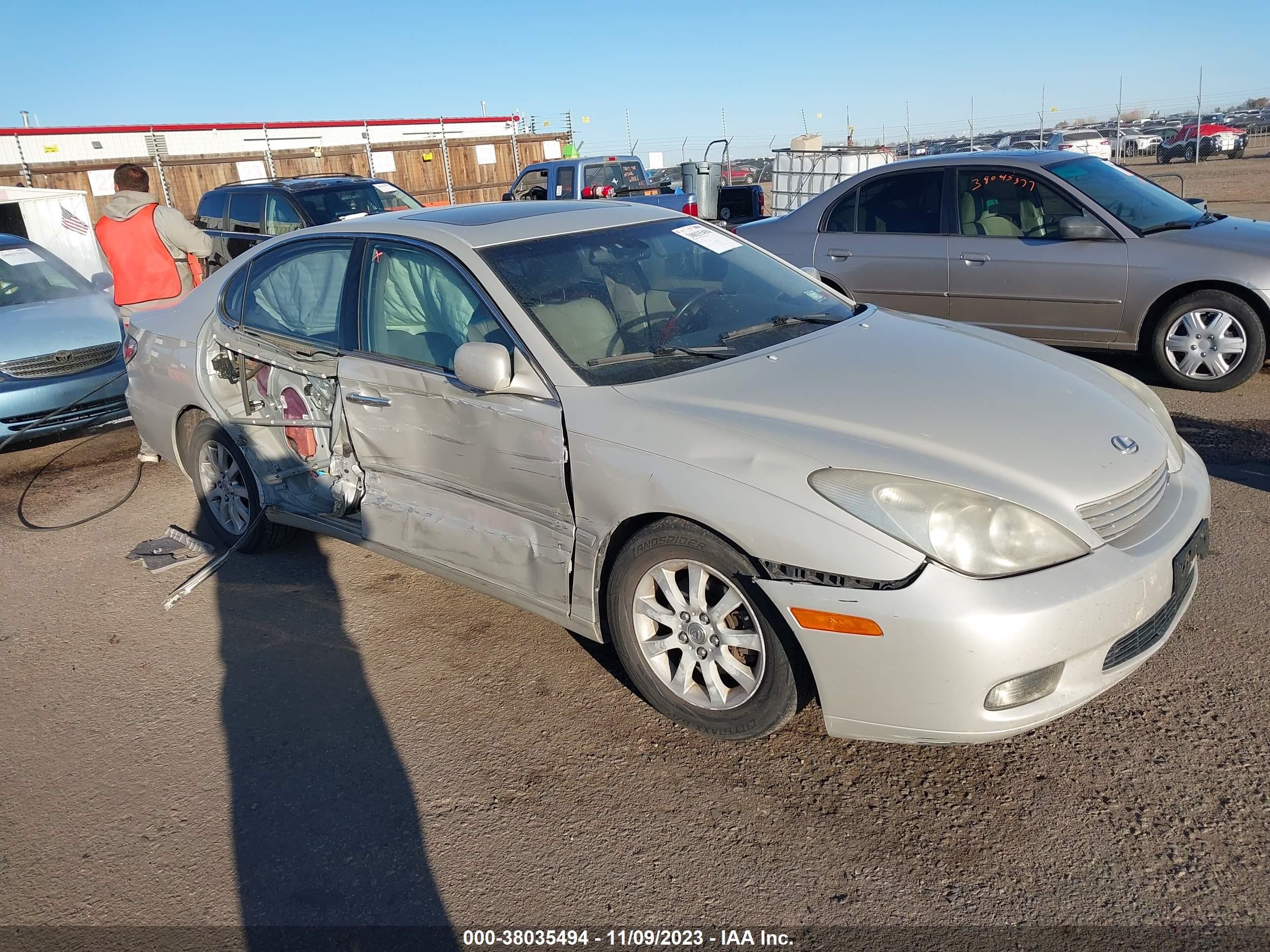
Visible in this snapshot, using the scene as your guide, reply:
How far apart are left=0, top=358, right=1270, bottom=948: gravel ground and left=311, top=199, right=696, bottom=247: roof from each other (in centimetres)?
162

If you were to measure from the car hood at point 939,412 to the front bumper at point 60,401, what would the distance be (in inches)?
204

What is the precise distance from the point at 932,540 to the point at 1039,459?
20.4 inches

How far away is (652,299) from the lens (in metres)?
3.84

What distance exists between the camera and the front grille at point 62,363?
7.05 m

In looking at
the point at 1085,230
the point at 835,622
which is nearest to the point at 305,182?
the point at 1085,230

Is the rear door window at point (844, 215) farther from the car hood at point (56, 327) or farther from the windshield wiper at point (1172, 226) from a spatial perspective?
the car hood at point (56, 327)

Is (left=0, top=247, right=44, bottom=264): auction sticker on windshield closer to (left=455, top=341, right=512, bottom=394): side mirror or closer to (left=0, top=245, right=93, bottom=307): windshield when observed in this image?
(left=0, top=245, right=93, bottom=307): windshield

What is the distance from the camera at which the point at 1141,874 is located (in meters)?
2.49

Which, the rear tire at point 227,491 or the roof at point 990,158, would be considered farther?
the roof at point 990,158

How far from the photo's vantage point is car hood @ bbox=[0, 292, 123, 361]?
7203 mm

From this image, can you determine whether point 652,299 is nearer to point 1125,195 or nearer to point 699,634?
point 699,634

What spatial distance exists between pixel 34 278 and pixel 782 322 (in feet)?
24.1

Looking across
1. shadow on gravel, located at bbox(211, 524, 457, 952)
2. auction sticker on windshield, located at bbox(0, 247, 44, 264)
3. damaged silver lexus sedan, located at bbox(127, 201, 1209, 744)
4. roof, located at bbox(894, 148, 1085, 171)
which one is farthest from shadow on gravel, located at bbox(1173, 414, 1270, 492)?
auction sticker on windshield, located at bbox(0, 247, 44, 264)

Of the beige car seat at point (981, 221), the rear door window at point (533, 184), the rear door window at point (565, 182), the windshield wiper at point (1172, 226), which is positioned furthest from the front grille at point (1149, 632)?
the rear door window at point (533, 184)
